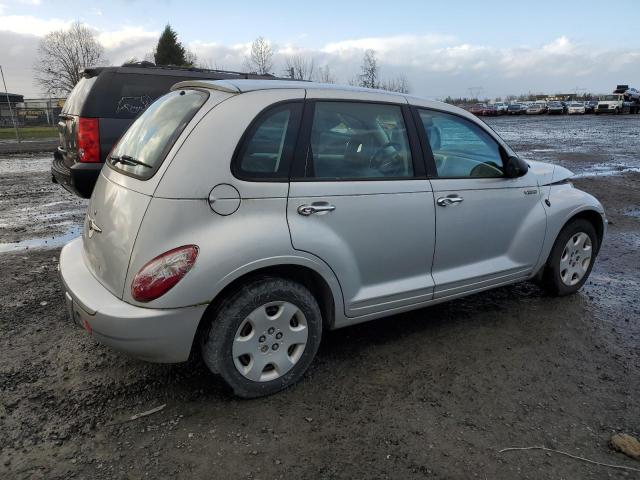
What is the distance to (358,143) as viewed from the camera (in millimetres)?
3494

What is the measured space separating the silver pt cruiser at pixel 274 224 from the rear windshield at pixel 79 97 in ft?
9.68

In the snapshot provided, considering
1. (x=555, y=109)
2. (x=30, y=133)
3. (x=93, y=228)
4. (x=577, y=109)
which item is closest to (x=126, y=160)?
(x=93, y=228)

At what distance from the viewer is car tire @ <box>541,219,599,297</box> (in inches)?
183

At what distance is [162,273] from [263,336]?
2.34ft

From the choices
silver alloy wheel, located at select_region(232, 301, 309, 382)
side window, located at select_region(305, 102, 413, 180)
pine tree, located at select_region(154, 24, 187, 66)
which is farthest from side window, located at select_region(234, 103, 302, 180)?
pine tree, located at select_region(154, 24, 187, 66)

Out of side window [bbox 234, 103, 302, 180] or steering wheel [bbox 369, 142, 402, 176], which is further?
steering wheel [bbox 369, 142, 402, 176]

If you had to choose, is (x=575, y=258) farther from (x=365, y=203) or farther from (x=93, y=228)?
(x=93, y=228)

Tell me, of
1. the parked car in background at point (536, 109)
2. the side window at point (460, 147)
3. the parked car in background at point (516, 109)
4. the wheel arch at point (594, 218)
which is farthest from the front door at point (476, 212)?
the parked car in background at point (516, 109)

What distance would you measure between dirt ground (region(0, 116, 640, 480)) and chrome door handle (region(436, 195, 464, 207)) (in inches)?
41.5

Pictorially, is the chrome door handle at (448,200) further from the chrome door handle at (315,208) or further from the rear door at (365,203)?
the chrome door handle at (315,208)

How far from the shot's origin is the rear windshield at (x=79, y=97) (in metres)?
6.05

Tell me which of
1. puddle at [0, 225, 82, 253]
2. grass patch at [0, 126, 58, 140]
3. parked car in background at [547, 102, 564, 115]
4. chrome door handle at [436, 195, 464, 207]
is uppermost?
chrome door handle at [436, 195, 464, 207]

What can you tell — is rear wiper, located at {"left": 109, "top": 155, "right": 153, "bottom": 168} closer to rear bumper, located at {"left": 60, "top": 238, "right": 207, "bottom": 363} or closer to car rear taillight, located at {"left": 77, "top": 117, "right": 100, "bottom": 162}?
rear bumper, located at {"left": 60, "top": 238, "right": 207, "bottom": 363}

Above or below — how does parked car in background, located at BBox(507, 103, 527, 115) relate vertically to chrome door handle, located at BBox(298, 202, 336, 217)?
below
